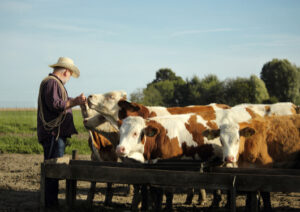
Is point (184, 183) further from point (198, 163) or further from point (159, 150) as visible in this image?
point (159, 150)

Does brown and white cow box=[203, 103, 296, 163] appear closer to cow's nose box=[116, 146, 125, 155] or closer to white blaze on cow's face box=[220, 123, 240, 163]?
white blaze on cow's face box=[220, 123, 240, 163]

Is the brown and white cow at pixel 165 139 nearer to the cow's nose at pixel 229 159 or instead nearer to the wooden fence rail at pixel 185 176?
the wooden fence rail at pixel 185 176

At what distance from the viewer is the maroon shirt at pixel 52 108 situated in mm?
6697

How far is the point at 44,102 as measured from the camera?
22.7 ft

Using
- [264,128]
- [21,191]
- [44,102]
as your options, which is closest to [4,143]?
[21,191]

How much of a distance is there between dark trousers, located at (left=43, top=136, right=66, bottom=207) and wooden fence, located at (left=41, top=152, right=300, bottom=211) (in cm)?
29

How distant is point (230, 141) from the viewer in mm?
7266

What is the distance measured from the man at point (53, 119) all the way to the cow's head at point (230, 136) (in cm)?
257

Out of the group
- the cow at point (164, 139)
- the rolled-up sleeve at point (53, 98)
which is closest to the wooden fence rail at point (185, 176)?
the cow at point (164, 139)

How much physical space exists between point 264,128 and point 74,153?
13.9ft

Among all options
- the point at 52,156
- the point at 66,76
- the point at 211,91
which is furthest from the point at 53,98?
the point at 211,91

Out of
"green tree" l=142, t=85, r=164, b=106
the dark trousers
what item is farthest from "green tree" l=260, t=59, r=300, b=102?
the dark trousers

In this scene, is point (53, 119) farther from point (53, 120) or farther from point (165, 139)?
point (165, 139)

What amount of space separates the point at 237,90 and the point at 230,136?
47.2 m
